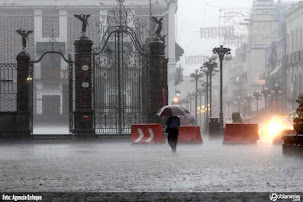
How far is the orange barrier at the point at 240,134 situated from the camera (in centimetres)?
3228

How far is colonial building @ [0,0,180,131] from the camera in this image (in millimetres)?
72688

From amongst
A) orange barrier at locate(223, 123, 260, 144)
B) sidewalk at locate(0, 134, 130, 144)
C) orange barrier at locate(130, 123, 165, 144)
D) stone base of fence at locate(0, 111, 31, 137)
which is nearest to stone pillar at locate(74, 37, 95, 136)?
sidewalk at locate(0, 134, 130, 144)

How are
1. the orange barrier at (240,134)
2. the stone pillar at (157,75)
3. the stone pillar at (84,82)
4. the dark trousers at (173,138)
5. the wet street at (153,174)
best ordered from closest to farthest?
the wet street at (153,174) → the dark trousers at (173,138) → the orange barrier at (240,134) → the stone pillar at (84,82) → the stone pillar at (157,75)

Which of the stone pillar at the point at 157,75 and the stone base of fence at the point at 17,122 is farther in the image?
the stone pillar at the point at 157,75

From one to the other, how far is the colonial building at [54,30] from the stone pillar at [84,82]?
113ft

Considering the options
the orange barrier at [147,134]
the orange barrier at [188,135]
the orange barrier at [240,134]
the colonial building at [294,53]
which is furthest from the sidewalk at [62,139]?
the colonial building at [294,53]

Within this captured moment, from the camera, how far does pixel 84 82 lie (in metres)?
36.4

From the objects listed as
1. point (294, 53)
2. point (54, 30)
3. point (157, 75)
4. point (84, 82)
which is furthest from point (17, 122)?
point (294, 53)

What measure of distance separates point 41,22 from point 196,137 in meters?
44.0

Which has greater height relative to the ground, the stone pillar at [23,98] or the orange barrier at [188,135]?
the stone pillar at [23,98]

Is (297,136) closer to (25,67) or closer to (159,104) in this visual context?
(159,104)

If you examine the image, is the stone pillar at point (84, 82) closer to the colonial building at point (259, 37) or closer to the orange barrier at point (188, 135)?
the orange barrier at point (188, 135)

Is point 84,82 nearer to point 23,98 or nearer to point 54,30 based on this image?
point 23,98

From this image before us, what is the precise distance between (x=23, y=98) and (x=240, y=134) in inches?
387
